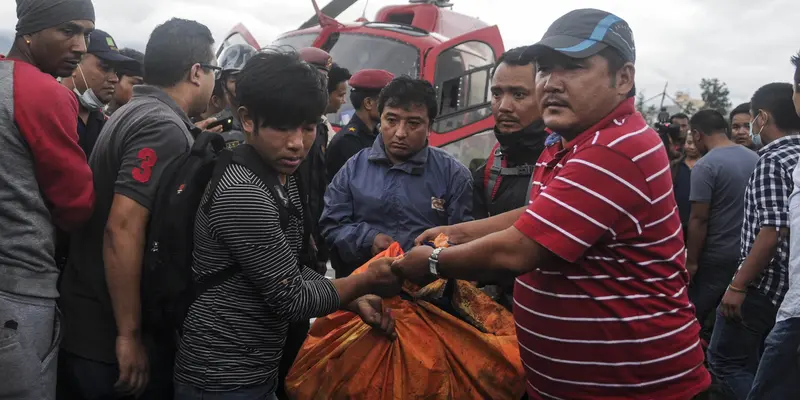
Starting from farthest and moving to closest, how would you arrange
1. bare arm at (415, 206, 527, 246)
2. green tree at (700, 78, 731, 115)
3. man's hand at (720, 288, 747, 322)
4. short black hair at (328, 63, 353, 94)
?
green tree at (700, 78, 731, 115) < short black hair at (328, 63, 353, 94) < man's hand at (720, 288, 747, 322) < bare arm at (415, 206, 527, 246)

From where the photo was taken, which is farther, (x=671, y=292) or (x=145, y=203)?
(x=145, y=203)

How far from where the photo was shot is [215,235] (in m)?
1.91

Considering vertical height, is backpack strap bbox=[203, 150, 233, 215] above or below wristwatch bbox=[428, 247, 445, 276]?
above

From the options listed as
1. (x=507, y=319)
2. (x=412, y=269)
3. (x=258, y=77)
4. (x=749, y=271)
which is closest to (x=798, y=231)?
(x=749, y=271)

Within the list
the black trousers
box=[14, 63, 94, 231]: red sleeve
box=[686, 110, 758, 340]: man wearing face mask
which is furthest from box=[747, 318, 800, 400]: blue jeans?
box=[14, 63, 94, 231]: red sleeve

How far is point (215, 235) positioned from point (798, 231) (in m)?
2.50

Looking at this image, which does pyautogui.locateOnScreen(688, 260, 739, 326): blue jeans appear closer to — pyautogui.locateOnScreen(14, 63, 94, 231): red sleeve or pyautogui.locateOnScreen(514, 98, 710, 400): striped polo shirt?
pyautogui.locateOnScreen(514, 98, 710, 400): striped polo shirt

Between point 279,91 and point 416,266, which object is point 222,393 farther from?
point 279,91

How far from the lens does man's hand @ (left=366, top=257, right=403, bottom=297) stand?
7.48ft

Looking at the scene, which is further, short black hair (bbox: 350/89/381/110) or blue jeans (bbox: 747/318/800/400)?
short black hair (bbox: 350/89/381/110)

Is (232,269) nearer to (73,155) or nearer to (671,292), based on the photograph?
(73,155)

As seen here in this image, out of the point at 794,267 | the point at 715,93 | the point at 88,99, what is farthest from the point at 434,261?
the point at 715,93

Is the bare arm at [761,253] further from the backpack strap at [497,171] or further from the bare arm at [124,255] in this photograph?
the bare arm at [124,255]

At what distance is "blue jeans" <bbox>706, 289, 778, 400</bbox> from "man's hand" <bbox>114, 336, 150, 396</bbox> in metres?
3.51
